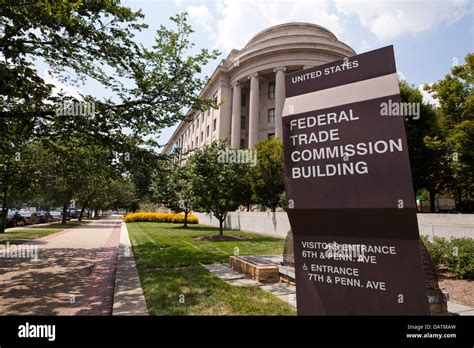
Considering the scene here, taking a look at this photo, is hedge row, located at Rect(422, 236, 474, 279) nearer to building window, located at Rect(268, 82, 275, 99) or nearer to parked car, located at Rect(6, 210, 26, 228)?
parked car, located at Rect(6, 210, 26, 228)

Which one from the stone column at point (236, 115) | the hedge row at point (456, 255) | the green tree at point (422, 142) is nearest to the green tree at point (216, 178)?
the hedge row at point (456, 255)

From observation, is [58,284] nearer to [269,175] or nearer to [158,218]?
[269,175]

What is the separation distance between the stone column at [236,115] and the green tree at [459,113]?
27.1 metres

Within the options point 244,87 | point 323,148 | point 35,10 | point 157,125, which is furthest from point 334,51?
point 323,148

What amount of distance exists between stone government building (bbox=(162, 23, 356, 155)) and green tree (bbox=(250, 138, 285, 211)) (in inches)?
352

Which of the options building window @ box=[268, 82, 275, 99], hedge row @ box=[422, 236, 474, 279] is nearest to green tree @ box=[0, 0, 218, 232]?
hedge row @ box=[422, 236, 474, 279]

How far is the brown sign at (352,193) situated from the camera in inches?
93.5

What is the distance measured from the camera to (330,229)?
8.75ft

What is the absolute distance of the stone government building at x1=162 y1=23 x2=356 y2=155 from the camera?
37969mm

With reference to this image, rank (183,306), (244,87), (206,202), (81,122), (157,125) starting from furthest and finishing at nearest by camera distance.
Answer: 1. (244,87)
2. (206,202)
3. (157,125)
4. (81,122)
5. (183,306)

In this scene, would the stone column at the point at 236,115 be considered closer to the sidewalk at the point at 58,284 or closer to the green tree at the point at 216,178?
the green tree at the point at 216,178
